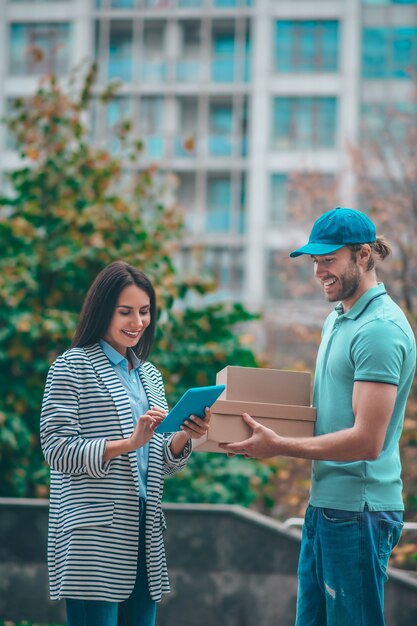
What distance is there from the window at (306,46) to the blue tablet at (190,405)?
82.7ft

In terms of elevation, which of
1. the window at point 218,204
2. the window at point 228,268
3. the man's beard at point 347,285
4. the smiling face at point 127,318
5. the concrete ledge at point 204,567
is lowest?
the concrete ledge at point 204,567

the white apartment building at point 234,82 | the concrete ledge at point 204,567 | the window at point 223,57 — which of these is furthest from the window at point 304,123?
the concrete ledge at point 204,567

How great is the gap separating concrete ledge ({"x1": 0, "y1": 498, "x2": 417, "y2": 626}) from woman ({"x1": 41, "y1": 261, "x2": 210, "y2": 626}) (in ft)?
7.35

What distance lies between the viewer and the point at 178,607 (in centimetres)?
564

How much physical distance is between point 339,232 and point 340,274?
0.14 metres

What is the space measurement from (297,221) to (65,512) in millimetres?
9814

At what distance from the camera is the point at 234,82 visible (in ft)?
91.3

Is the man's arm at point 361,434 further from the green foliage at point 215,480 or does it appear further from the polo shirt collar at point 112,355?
the green foliage at point 215,480

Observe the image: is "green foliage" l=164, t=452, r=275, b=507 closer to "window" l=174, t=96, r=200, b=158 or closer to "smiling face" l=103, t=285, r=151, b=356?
"smiling face" l=103, t=285, r=151, b=356

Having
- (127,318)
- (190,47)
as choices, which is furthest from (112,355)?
(190,47)

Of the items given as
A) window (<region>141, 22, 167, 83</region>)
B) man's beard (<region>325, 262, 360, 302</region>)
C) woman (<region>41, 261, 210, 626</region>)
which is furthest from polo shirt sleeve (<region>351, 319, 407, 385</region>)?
window (<region>141, 22, 167, 83</region>)

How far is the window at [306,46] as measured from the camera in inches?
1072

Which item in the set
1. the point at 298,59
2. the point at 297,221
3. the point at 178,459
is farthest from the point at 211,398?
the point at 298,59

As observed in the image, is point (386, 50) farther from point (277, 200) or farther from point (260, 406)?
point (260, 406)
